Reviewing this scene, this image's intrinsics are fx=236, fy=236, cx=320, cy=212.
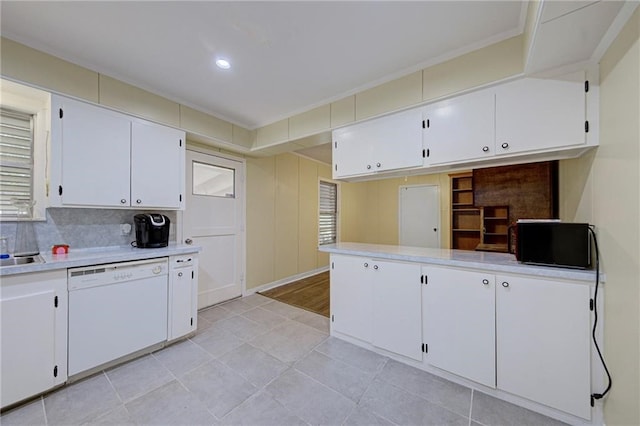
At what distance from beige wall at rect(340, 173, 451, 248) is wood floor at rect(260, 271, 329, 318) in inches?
67.2

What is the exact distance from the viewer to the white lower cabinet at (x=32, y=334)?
150 cm

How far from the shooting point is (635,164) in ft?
3.53

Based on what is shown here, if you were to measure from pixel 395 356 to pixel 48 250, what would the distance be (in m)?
3.19

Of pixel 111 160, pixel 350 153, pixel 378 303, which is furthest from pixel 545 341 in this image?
pixel 111 160

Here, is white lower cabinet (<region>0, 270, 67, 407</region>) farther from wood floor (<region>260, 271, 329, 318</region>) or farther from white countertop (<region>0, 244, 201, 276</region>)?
wood floor (<region>260, 271, 329, 318</region>)

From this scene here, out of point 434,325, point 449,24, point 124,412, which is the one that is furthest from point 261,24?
point 124,412

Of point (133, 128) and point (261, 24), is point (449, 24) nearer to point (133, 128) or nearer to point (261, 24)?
point (261, 24)

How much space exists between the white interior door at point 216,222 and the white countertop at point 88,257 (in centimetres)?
66

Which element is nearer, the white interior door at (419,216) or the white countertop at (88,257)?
the white countertop at (88,257)

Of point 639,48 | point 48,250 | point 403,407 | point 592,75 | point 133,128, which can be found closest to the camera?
point 639,48

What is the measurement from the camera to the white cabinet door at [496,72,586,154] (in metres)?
1.47

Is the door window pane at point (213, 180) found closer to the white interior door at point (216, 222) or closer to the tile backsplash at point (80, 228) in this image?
the white interior door at point (216, 222)

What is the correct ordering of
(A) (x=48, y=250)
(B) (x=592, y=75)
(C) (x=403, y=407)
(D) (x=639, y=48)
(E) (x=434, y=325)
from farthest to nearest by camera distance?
(A) (x=48, y=250), (E) (x=434, y=325), (C) (x=403, y=407), (B) (x=592, y=75), (D) (x=639, y=48)

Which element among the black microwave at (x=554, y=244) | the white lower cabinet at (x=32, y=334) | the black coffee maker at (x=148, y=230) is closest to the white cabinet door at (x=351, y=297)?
the black microwave at (x=554, y=244)
